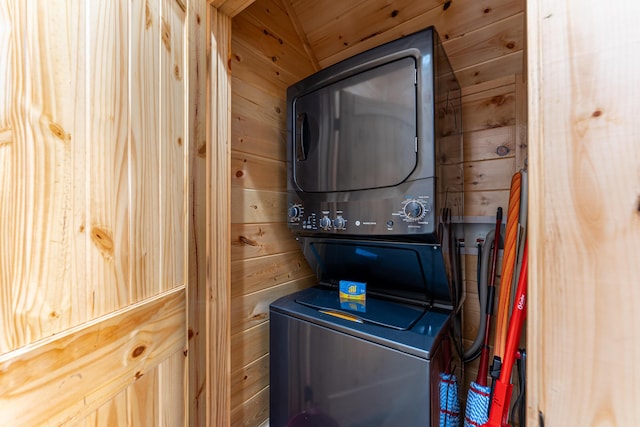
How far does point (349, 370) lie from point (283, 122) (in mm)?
1445

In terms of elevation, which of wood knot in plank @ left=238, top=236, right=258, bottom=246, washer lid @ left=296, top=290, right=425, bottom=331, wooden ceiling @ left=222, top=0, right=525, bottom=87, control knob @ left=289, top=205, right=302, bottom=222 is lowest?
washer lid @ left=296, top=290, right=425, bottom=331

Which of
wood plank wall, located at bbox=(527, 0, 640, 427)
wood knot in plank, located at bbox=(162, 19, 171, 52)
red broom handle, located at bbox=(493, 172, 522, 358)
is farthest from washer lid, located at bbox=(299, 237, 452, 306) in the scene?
wood knot in plank, located at bbox=(162, 19, 171, 52)

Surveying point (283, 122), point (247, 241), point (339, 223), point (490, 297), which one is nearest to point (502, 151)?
point (490, 297)

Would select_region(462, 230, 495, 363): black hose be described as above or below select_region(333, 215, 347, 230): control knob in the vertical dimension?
below

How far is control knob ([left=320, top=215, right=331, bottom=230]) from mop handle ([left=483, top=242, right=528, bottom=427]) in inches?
31.9

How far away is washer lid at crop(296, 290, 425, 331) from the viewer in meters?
1.15

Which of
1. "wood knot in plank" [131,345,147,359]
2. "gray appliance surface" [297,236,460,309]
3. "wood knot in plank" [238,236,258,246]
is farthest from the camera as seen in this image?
"wood knot in plank" [238,236,258,246]

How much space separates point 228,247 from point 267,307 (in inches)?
20.5

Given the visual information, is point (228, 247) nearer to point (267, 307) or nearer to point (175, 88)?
point (267, 307)

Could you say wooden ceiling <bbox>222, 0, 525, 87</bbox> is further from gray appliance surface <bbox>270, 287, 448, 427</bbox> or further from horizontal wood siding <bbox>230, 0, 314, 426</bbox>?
gray appliance surface <bbox>270, 287, 448, 427</bbox>

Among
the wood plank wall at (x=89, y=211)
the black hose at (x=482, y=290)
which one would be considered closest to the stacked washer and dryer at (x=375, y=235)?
the black hose at (x=482, y=290)

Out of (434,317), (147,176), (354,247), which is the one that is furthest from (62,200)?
(434,317)

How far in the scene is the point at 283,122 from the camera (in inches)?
66.2

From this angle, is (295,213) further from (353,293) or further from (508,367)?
(508,367)
